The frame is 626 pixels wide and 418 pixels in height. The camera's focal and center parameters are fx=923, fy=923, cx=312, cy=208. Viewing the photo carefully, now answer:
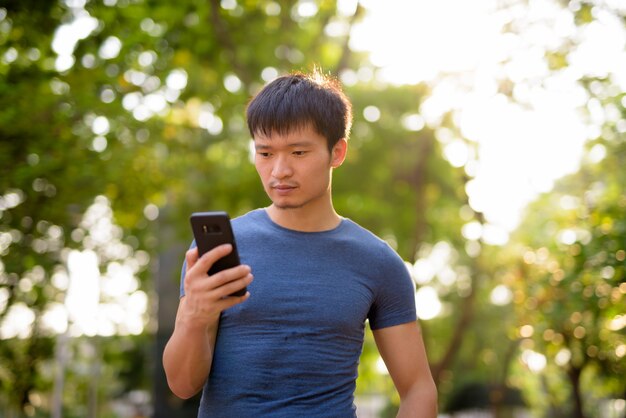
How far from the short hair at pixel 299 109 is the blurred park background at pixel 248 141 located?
12.4 feet

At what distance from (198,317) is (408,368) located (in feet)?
2.79

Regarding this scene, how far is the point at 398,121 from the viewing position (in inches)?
671

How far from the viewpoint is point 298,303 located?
2.88 metres

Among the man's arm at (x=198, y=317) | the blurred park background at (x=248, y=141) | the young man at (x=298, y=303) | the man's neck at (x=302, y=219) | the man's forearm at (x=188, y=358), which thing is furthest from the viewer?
the blurred park background at (x=248, y=141)

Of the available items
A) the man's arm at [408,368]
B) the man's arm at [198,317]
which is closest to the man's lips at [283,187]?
the man's arm at [198,317]

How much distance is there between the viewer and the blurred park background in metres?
9.68

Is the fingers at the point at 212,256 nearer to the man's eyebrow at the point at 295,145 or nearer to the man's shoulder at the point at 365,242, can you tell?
the man's eyebrow at the point at 295,145

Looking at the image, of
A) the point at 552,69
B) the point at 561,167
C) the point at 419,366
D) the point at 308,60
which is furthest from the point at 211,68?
the point at 419,366

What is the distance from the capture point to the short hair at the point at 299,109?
2.94 meters

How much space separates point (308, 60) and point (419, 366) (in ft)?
37.9

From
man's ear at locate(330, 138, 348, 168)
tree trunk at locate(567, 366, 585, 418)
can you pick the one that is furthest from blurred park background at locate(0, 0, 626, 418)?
man's ear at locate(330, 138, 348, 168)

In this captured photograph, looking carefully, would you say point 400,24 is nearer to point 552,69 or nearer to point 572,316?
point 552,69

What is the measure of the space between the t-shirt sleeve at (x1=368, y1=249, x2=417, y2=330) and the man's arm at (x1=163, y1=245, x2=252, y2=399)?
0.58m

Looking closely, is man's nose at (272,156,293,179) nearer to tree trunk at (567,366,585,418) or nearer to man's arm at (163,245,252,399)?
man's arm at (163,245,252,399)
